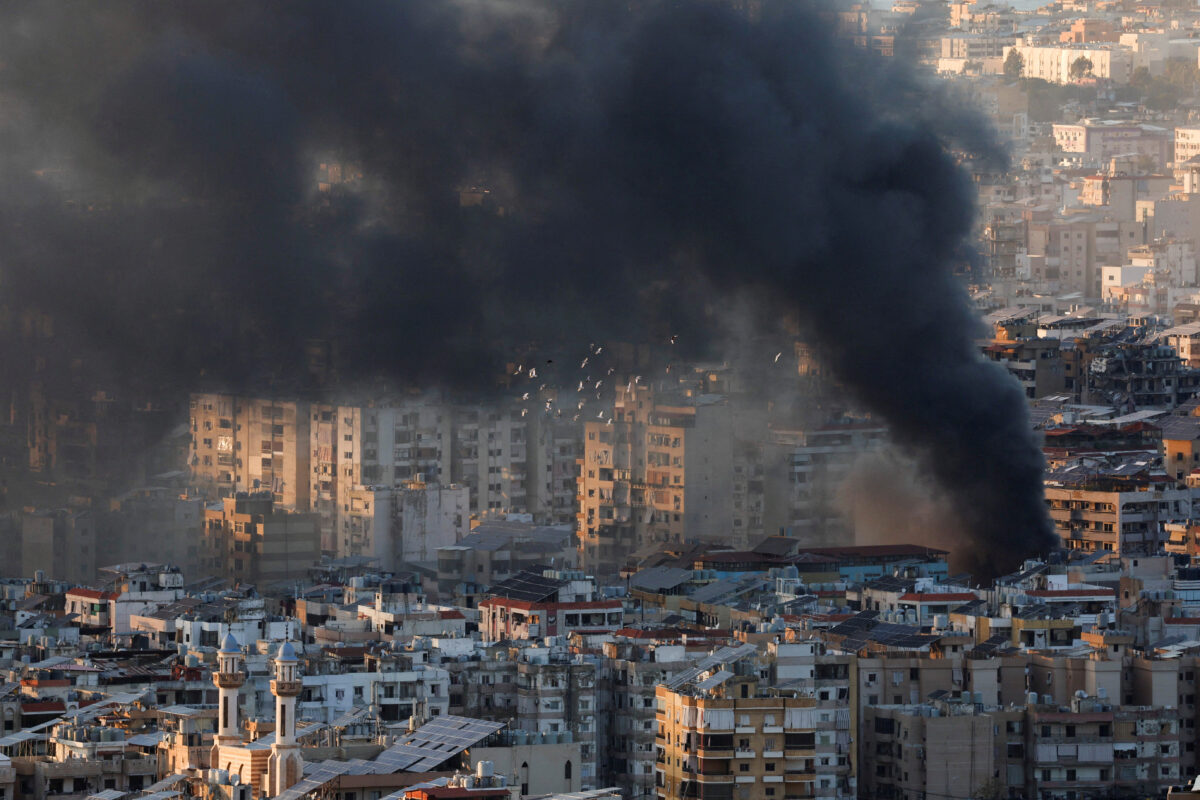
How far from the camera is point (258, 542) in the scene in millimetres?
64688

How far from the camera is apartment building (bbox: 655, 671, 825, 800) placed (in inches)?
1479

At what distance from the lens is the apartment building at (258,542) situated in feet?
211

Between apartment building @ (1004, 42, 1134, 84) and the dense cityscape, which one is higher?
apartment building @ (1004, 42, 1134, 84)

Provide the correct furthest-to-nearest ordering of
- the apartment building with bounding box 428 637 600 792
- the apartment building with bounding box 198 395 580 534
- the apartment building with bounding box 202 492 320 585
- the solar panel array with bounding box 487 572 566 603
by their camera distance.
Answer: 1. the apartment building with bounding box 198 395 580 534
2. the apartment building with bounding box 202 492 320 585
3. the solar panel array with bounding box 487 572 566 603
4. the apartment building with bounding box 428 637 600 792

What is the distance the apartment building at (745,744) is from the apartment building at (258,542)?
26.3m

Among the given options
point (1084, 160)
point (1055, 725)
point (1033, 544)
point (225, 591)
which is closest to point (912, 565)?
point (1033, 544)

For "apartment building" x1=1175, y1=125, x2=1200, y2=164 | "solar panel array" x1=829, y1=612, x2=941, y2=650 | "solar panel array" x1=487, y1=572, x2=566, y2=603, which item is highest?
"apartment building" x1=1175, y1=125, x2=1200, y2=164

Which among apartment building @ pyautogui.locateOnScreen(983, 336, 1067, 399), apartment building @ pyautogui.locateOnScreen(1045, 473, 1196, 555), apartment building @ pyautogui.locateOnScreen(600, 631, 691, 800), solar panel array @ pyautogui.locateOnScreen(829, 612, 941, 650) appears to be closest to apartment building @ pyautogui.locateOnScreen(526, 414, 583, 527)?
apartment building @ pyautogui.locateOnScreen(1045, 473, 1196, 555)

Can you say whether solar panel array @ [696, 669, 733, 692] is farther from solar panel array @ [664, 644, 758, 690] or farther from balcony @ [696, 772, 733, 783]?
balcony @ [696, 772, 733, 783]

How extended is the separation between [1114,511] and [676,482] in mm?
8311

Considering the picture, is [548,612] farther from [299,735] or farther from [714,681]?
[299,735]

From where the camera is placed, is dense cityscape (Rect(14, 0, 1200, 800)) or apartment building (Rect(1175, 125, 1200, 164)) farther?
apartment building (Rect(1175, 125, 1200, 164))

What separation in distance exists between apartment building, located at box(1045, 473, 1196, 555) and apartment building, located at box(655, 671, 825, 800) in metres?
25.8

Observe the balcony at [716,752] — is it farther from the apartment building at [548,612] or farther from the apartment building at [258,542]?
the apartment building at [258,542]
